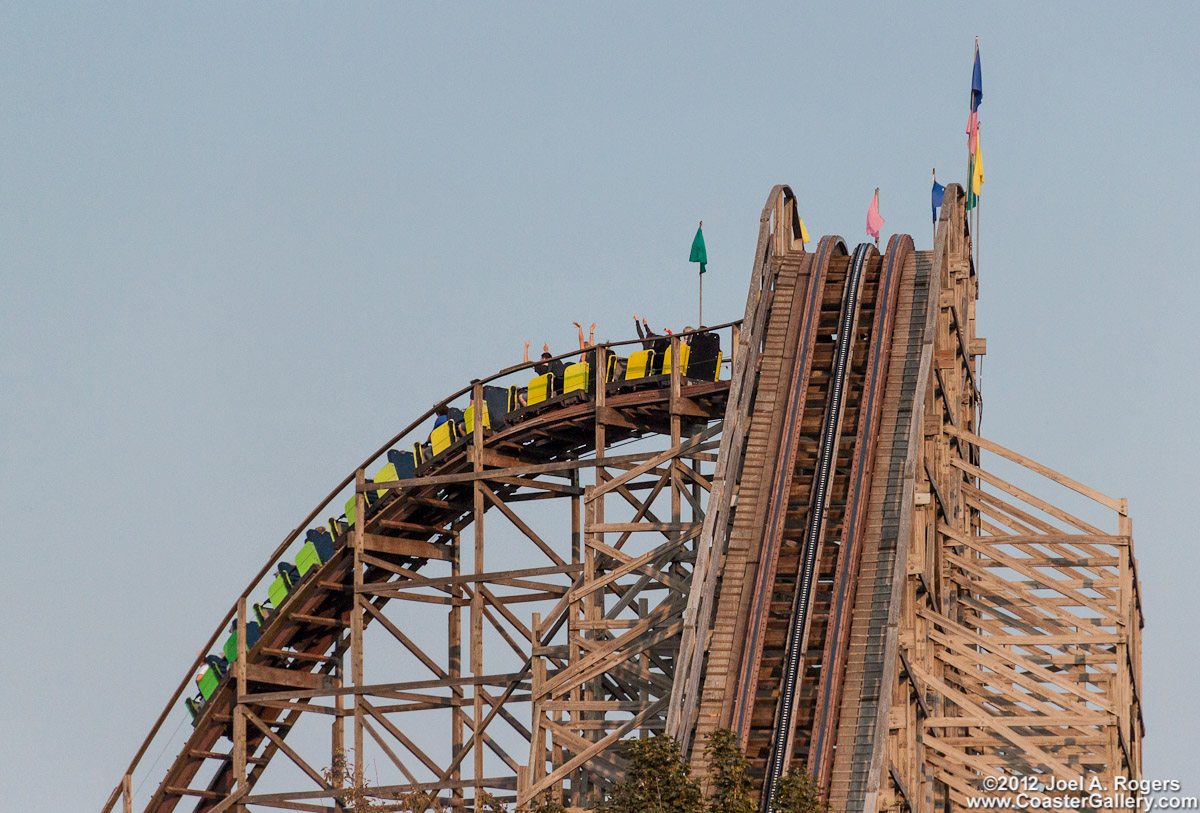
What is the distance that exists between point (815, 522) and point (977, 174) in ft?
43.5

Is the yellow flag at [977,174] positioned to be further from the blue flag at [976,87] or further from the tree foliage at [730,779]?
the tree foliage at [730,779]

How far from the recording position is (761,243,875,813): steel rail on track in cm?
3141

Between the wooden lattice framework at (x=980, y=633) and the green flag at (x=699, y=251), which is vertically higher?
the green flag at (x=699, y=251)

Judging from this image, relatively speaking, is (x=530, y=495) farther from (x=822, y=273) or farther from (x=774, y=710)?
(x=774, y=710)

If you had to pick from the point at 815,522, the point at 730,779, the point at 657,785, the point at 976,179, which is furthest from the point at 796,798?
the point at 976,179

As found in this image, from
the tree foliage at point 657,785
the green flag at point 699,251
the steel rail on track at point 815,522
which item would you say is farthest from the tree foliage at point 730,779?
the green flag at point 699,251

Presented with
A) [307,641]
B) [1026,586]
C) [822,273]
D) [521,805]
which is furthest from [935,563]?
[307,641]

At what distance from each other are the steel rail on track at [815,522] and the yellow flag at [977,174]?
6.89 m

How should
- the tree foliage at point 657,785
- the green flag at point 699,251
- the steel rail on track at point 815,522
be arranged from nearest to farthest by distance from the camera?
the tree foliage at point 657,785 → the steel rail on track at point 815,522 → the green flag at point 699,251

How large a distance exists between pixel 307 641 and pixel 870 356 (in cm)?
1337

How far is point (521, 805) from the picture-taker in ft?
104

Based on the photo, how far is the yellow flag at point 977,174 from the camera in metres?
44.8

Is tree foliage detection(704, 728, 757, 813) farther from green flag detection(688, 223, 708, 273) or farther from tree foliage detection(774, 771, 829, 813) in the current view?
green flag detection(688, 223, 708, 273)

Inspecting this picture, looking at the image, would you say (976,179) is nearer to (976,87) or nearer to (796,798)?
(976,87)
